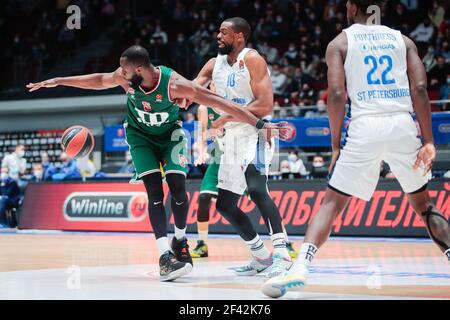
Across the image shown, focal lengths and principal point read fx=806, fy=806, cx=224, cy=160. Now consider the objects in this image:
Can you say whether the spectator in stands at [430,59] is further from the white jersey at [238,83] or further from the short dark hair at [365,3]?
the short dark hair at [365,3]

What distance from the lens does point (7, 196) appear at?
18641 millimetres

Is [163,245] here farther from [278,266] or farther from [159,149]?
[278,266]

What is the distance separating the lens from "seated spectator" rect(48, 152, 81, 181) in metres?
18.1

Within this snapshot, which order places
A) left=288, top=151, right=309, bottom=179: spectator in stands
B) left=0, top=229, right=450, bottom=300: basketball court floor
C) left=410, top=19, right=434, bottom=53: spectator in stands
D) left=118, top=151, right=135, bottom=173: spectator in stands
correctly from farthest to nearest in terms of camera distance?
left=410, top=19, right=434, bottom=53: spectator in stands → left=118, top=151, right=135, bottom=173: spectator in stands → left=288, top=151, right=309, bottom=179: spectator in stands → left=0, top=229, right=450, bottom=300: basketball court floor

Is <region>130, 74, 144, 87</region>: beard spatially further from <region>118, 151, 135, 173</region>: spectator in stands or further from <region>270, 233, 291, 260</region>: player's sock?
<region>118, 151, 135, 173</region>: spectator in stands

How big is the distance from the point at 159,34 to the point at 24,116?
6.47m

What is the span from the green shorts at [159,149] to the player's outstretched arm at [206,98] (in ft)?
1.83

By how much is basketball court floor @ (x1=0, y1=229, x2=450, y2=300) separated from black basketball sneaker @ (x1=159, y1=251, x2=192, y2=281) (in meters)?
0.11

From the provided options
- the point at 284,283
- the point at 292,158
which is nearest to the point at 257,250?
the point at 284,283

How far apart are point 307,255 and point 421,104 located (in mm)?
1370

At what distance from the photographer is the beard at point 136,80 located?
7246 mm

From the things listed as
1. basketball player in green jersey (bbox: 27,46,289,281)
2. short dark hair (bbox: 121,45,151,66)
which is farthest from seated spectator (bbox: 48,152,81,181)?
short dark hair (bbox: 121,45,151,66)

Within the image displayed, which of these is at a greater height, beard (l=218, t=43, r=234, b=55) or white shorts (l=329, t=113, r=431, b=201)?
beard (l=218, t=43, r=234, b=55)
